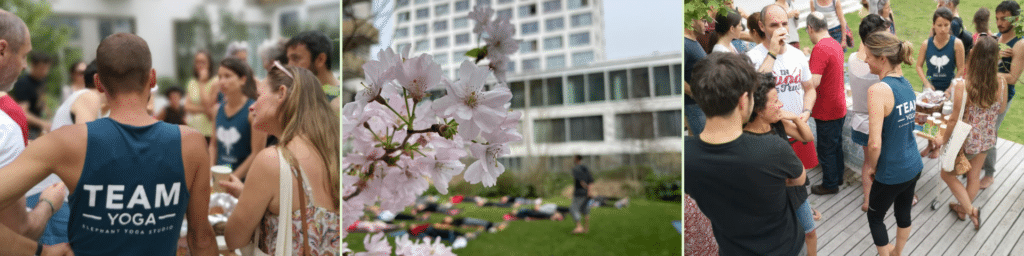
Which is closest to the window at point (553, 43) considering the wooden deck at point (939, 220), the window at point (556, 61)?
the window at point (556, 61)

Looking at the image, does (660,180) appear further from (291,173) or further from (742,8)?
(291,173)

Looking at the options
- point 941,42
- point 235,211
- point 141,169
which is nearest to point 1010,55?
point 941,42

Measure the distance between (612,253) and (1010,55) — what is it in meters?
3.77

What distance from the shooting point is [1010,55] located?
219 cm

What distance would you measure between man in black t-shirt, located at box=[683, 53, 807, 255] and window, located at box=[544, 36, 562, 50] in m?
1.94

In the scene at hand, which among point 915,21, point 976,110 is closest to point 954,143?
point 976,110

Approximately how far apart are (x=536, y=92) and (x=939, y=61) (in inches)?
110

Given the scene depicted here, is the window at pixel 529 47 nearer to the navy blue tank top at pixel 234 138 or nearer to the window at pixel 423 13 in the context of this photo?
the window at pixel 423 13

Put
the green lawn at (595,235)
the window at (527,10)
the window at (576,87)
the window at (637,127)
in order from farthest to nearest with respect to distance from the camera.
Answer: the window at (637,127) → the window at (576,87) → the green lawn at (595,235) → the window at (527,10)

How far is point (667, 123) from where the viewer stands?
628 centimetres

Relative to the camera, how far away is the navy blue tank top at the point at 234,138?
7.24ft

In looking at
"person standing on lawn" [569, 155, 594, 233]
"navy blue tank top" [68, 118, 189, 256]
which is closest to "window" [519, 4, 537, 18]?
"person standing on lawn" [569, 155, 594, 233]

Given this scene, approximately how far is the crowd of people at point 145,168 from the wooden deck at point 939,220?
1.82m

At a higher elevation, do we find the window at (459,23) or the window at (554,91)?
the window at (459,23)
